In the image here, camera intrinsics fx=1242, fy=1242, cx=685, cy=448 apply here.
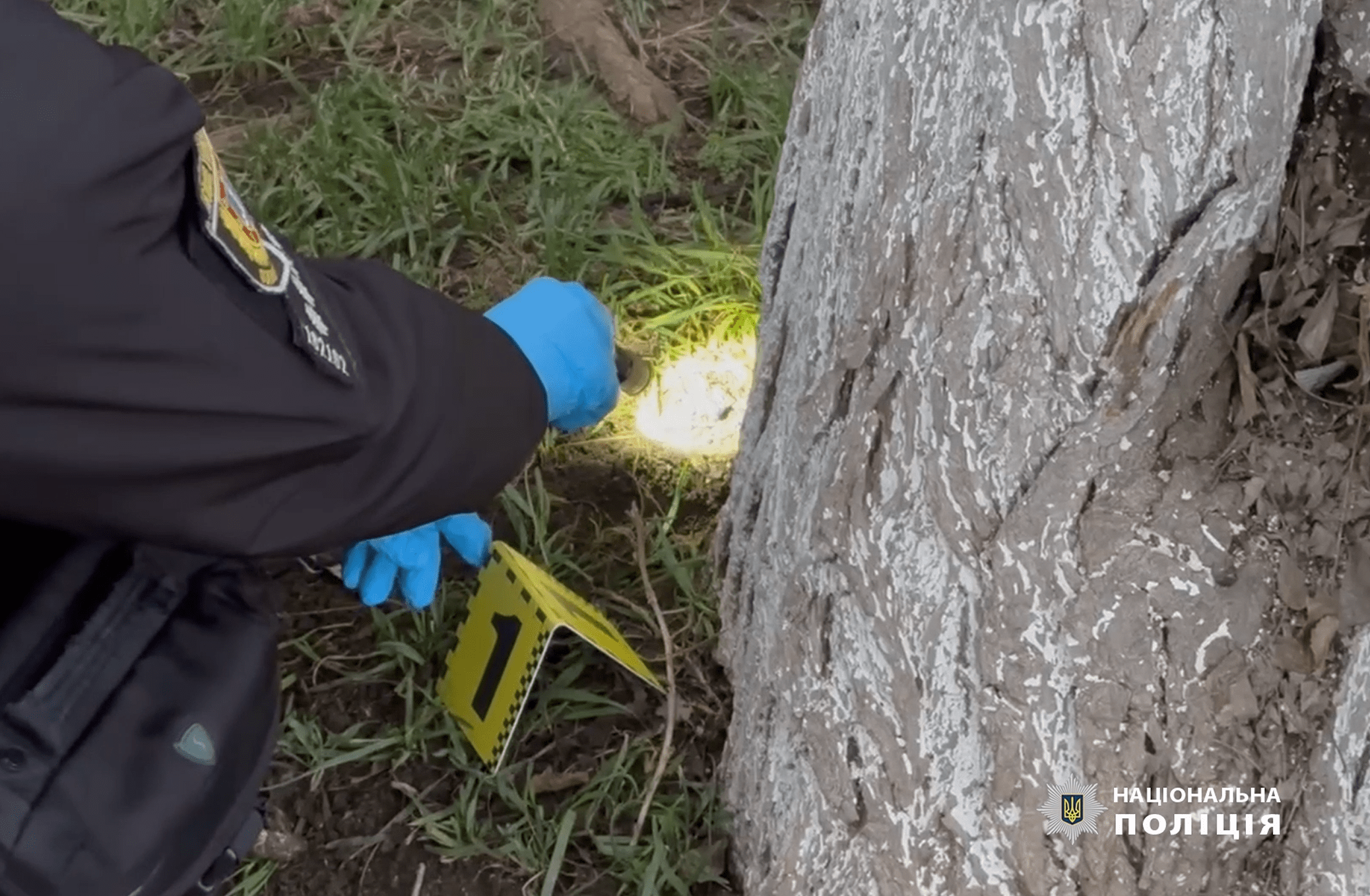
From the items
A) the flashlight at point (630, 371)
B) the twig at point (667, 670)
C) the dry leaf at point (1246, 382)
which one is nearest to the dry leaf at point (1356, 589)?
the dry leaf at point (1246, 382)

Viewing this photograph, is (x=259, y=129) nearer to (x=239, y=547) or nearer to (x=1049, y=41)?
(x=239, y=547)

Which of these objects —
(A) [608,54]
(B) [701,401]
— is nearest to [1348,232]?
(B) [701,401]

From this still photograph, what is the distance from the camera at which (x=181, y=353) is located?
0.74m

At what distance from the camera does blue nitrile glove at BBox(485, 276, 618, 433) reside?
129cm

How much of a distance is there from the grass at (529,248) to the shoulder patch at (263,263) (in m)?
0.65

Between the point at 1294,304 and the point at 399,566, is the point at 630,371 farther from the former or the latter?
the point at 1294,304

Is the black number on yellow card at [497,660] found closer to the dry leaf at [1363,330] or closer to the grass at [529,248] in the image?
the grass at [529,248]

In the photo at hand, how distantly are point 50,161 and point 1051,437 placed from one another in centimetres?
60

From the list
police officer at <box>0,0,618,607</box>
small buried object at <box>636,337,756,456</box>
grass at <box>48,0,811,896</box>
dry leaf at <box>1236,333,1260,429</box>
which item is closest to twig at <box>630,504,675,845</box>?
grass at <box>48,0,811,896</box>

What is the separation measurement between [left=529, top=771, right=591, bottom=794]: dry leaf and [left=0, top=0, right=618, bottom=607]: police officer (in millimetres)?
455

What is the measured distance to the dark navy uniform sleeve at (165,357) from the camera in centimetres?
66

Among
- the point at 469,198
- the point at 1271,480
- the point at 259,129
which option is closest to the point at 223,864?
the point at 1271,480

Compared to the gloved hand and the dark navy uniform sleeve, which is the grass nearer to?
the gloved hand

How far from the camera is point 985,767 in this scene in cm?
92
